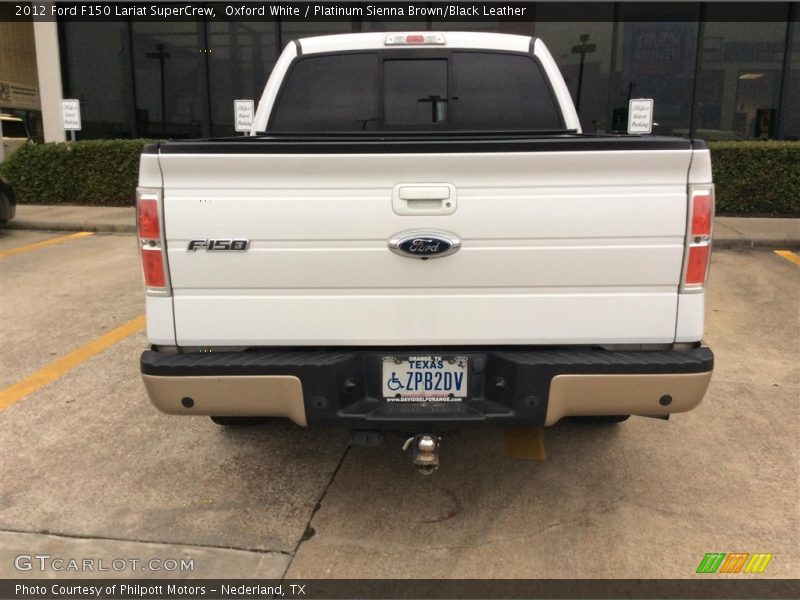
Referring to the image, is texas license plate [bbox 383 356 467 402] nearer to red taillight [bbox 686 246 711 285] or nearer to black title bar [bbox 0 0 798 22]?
red taillight [bbox 686 246 711 285]

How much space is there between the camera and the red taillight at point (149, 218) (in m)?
2.53

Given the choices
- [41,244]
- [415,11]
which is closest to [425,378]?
[41,244]

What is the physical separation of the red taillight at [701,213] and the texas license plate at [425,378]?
3.28 feet

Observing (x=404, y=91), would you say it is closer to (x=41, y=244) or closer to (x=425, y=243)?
(x=425, y=243)

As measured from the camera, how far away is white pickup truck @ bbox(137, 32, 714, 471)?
250 centimetres

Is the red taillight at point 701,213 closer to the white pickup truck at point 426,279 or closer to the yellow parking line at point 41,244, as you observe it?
the white pickup truck at point 426,279

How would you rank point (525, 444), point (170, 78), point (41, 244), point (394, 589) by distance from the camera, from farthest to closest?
point (170, 78) < point (41, 244) < point (525, 444) < point (394, 589)

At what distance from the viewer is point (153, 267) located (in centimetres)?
258

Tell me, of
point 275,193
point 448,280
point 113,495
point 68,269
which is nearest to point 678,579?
point 448,280

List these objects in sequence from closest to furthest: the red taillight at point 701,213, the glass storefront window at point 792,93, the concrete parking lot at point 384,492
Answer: the red taillight at point 701,213 < the concrete parking lot at point 384,492 < the glass storefront window at point 792,93

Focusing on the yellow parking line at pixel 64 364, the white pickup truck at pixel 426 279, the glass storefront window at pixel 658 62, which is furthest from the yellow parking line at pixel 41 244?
the glass storefront window at pixel 658 62

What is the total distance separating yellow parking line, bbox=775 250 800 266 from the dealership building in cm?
439

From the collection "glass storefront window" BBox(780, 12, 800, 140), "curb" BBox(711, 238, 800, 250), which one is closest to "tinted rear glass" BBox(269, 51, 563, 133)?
"curb" BBox(711, 238, 800, 250)

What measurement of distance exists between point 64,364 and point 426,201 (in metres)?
3.58
